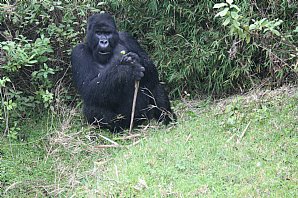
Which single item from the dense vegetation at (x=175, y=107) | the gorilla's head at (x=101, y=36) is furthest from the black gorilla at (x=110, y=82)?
the dense vegetation at (x=175, y=107)

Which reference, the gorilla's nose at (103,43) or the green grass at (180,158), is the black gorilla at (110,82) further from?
the green grass at (180,158)

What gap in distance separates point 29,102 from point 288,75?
2.64m

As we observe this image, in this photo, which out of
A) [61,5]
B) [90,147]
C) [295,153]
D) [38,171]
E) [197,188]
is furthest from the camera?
[61,5]

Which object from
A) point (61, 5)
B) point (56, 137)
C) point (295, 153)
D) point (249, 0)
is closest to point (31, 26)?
point (61, 5)

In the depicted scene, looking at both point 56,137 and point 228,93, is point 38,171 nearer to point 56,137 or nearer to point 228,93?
point 56,137

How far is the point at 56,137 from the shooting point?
185 inches

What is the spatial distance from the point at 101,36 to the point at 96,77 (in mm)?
398

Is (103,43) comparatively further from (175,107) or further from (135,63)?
(175,107)

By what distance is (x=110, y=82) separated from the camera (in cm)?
497

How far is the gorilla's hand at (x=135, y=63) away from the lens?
15.9ft

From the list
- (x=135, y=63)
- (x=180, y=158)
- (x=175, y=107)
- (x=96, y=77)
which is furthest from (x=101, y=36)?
(x=180, y=158)

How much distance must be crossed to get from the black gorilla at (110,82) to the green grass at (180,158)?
20 cm

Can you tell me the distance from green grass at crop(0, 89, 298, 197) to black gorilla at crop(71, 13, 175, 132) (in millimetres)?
199

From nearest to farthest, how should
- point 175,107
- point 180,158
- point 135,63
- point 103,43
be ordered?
point 180,158 → point 135,63 → point 103,43 → point 175,107
